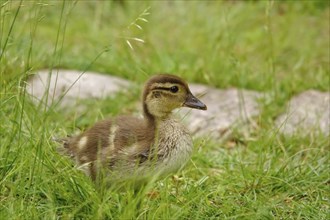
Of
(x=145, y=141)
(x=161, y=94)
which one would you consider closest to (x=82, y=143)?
(x=145, y=141)

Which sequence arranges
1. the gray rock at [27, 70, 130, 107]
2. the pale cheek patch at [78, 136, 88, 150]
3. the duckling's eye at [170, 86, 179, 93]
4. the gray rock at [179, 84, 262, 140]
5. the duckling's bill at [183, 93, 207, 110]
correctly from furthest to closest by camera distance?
the gray rock at [27, 70, 130, 107]
the gray rock at [179, 84, 262, 140]
the duckling's bill at [183, 93, 207, 110]
the duckling's eye at [170, 86, 179, 93]
the pale cheek patch at [78, 136, 88, 150]

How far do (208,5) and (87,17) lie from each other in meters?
1.31

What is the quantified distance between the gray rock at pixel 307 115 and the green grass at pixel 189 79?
4.0 inches

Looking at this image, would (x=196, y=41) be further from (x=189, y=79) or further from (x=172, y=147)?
(x=172, y=147)

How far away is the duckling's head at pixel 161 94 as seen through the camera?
4871 millimetres

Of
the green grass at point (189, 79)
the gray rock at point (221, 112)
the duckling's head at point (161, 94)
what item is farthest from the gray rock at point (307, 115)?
the duckling's head at point (161, 94)

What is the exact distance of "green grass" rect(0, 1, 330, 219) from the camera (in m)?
4.60

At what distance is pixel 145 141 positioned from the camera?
4660 mm

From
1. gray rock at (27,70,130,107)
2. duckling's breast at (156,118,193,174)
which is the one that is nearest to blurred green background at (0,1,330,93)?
gray rock at (27,70,130,107)

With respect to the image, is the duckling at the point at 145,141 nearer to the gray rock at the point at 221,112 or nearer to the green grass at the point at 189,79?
the green grass at the point at 189,79

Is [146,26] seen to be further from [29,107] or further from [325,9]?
[29,107]

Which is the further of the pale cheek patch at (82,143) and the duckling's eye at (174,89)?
the duckling's eye at (174,89)

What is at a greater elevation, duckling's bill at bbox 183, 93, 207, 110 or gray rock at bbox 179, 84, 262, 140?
duckling's bill at bbox 183, 93, 207, 110

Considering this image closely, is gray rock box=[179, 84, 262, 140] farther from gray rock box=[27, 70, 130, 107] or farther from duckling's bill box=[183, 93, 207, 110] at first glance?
duckling's bill box=[183, 93, 207, 110]
